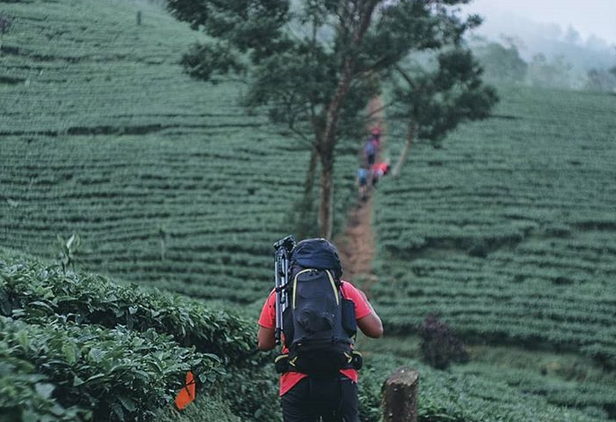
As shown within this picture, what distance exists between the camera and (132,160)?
19578mm

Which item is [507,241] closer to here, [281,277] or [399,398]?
[399,398]

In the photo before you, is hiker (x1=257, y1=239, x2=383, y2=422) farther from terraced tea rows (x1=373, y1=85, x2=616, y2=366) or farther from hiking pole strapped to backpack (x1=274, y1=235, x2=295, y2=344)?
terraced tea rows (x1=373, y1=85, x2=616, y2=366)

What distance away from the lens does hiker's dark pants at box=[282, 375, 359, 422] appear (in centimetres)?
362

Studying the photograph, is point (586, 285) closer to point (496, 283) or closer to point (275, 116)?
point (496, 283)

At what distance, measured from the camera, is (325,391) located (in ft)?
11.9

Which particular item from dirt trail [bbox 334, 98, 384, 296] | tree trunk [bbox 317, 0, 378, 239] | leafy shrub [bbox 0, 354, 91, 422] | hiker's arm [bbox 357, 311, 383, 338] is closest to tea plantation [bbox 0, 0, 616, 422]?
leafy shrub [bbox 0, 354, 91, 422]

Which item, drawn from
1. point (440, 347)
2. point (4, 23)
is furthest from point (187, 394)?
point (440, 347)

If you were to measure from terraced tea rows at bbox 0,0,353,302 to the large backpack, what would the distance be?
7546 millimetres

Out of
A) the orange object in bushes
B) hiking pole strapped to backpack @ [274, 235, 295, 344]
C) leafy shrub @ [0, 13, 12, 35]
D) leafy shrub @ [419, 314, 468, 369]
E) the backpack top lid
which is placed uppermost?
leafy shrub @ [0, 13, 12, 35]

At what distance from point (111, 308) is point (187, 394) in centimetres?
94

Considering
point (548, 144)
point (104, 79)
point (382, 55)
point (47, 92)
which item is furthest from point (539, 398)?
point (548, 144)

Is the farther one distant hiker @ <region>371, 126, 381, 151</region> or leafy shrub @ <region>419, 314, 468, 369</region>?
distant hiker @ <region>371, 126, 381, 151</region>

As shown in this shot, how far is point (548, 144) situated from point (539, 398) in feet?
66.9

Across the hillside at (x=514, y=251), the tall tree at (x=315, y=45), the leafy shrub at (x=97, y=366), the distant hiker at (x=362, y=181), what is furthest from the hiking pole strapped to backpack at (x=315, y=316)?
the distant hiker at (x=362, y=181)
